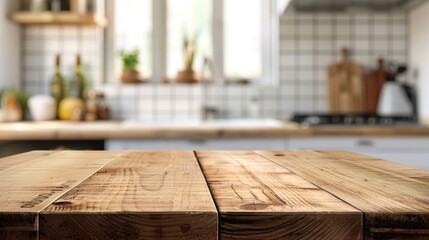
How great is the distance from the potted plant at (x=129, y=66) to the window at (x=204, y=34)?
0.08 m

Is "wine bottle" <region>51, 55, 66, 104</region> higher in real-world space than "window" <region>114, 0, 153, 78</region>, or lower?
lower

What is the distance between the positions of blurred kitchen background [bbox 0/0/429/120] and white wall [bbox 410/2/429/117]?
0.04 feet

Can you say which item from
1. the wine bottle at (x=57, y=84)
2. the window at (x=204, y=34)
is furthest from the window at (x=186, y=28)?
the wine bottle at (x=57, y=84)

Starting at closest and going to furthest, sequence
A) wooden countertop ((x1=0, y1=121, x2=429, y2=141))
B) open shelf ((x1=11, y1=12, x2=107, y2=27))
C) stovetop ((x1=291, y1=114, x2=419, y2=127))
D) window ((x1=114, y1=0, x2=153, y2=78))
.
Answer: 1. wooden countertop ((x1=0, y1=121, x2=429, y2=141))
2. stovetop ((x1=291, y1=114, x2=419, y2=127))
3. open shelf ((x1=11, y1=12, x2=107, y2=27))
4. window ((x1=114, y1=0, x2=153, y2=78))

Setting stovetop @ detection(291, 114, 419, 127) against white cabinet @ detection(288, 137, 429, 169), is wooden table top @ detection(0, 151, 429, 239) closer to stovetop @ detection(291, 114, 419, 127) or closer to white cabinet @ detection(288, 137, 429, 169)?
white cabinet @ detection(288, 137, 429, 169)

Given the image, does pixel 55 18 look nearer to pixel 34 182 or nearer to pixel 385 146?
pixel 385 146

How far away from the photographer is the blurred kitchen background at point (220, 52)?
2.83 m

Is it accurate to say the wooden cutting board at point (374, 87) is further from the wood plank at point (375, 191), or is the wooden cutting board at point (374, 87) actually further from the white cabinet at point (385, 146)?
the wood plank at point (375, 191)

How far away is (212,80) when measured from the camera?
115 inches

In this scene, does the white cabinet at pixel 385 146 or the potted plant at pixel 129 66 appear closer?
the white cabinet at pixel 385 146

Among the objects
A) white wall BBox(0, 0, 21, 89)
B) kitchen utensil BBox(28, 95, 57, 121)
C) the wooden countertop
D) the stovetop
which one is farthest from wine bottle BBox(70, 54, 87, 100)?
the stovetop

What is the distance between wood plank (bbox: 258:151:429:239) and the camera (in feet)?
A: 1.75

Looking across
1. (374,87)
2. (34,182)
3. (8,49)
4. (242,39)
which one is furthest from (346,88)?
(34,182)

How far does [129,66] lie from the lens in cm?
285
